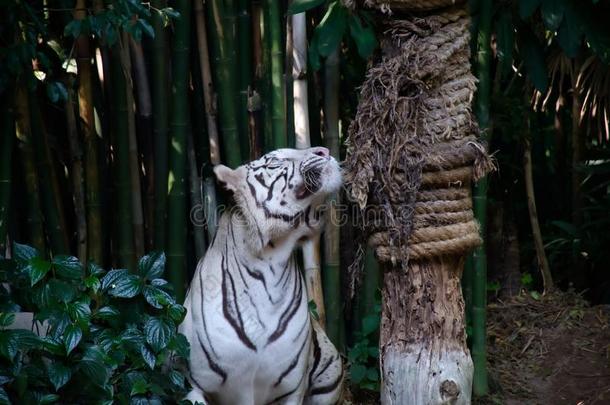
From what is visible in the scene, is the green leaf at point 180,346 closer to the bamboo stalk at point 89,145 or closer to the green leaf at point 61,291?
the green leaf at point 61,291

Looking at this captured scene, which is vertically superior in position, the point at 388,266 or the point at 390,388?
the point at 388,266

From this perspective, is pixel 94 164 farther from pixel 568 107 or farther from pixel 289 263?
pixel 568 107

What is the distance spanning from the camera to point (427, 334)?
315 cm

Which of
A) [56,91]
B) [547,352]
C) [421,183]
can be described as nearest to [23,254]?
[56,91]

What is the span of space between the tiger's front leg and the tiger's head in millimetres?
487

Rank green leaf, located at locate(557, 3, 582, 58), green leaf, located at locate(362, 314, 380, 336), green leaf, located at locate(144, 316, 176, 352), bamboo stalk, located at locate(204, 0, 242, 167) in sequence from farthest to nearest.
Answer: green leaf, located at locate(362, 314, 380, 336) < bamboo stalk, located at locate(204, 0, 242, 167) < green leaf, located at locate(557, 3, 582, 58) < green leaf, located at locate(144, 316, 176, 352)

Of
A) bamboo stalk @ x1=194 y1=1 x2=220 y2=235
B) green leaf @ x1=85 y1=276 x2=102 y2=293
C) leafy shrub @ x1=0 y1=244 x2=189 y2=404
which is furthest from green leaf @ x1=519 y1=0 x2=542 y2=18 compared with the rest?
green leaf @ x1=85 y1=276 x2=102 y2=293

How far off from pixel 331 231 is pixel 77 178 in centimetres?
113

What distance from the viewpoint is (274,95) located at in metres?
4.34

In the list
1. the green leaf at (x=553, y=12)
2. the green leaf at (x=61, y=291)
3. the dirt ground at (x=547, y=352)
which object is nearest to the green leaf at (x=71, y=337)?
the green leaf at (x=61, y=291)

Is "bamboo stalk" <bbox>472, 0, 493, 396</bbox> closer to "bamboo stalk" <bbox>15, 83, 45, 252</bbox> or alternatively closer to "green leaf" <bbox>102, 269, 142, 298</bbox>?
"green leaf" <bbox>102, 269, 142, 298</bbox>

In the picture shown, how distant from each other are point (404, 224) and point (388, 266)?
176mm

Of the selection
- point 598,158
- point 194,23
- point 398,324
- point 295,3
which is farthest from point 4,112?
point 598,158

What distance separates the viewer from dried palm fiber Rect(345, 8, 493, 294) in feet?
10.0
